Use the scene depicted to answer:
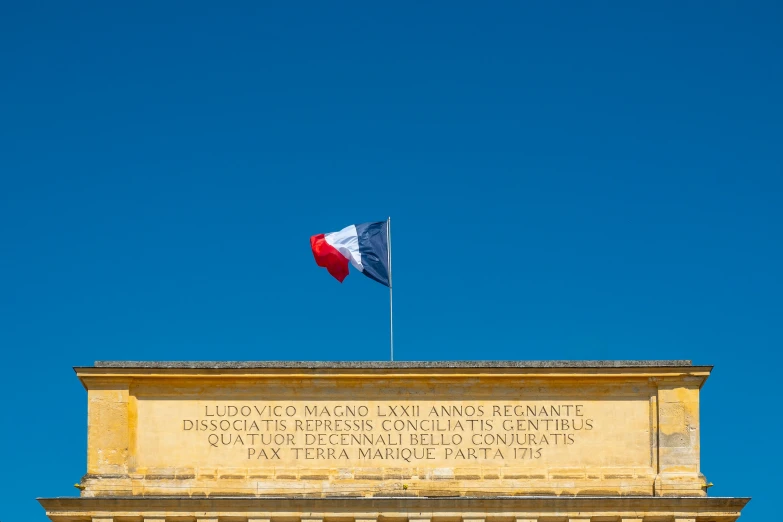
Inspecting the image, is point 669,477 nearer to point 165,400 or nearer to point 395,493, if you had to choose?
point 395,493

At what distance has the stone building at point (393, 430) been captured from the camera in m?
45.9

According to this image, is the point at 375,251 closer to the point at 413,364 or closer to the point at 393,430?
the point at 413,364

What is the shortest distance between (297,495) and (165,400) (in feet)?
12.6

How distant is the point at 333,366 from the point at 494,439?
4.02 meters

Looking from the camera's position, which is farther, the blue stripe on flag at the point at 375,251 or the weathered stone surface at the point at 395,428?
the blue stripe on flag at the point at 375,251

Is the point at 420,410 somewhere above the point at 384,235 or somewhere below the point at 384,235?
below

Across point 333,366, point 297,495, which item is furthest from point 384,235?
point 297,495

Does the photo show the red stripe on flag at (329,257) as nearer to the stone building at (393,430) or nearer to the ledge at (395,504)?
the stone building at (393,430)

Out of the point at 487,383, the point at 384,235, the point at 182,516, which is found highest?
the point at 384,235

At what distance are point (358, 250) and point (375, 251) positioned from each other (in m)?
0.42

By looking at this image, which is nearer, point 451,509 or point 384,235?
point 451,509

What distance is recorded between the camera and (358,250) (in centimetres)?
4866

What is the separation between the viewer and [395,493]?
4581 centimetres

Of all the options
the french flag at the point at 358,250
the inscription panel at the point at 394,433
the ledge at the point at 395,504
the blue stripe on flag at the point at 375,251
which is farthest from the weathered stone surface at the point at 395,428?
the french flag at the point at 358,250
